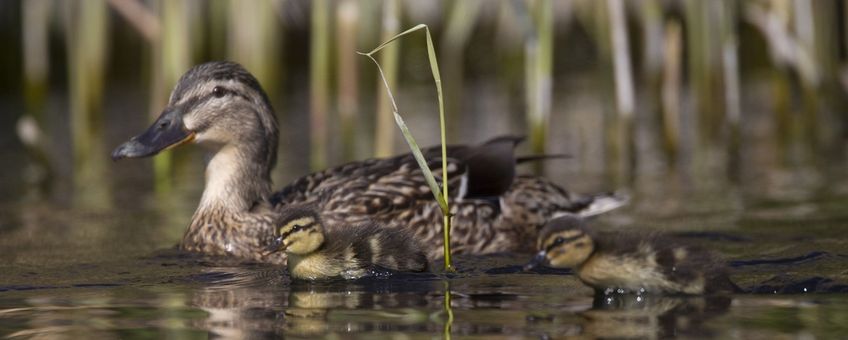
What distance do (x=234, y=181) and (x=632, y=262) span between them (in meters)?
2.31

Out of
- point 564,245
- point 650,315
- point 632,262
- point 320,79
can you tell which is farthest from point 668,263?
point 320,79

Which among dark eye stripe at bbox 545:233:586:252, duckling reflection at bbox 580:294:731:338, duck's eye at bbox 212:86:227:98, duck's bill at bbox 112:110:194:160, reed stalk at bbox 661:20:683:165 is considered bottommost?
duckling reflection at bbox 580:294:731:338

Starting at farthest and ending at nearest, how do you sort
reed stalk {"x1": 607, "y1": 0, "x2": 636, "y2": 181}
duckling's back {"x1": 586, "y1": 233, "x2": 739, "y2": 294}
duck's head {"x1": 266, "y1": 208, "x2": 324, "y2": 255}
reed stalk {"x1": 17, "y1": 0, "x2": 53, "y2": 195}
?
1. reed stalk {"x1": 17, "y1": 0, "x2": 53, "y2": 195}
2. reed stalk {"x1": 607, "y1": 0, "x2": 636, "y2": 181}
3. duck's head {"x1": 266, "y1": 208, "x2": 324, "y2": 255}
4. duckling's back {"x1": 586, "y1": 233, "x2": 739, "y2": 294}

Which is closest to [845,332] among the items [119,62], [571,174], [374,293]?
[374,293]

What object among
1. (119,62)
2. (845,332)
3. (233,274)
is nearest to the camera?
(845,332)

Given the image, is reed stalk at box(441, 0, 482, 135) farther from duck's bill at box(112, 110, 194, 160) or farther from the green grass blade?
the green grass blade

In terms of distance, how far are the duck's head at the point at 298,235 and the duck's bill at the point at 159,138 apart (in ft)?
3.66

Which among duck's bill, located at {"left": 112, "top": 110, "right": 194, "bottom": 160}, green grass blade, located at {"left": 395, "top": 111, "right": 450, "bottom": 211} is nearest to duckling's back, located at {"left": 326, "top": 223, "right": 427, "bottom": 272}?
green grass blade, located at {"left": 395, "top": 111, "right": 450, "bottom": 211}

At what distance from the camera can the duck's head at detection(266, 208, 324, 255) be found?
5539 mm

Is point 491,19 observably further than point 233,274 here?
Yes

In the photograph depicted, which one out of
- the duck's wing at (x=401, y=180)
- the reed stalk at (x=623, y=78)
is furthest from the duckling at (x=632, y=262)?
the reed stalk at (x=623, y=78)

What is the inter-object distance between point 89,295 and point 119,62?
1221 centimetres

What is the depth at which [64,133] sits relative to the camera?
40.3ft

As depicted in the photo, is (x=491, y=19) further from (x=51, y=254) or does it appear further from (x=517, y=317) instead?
(x=517, y=317)
